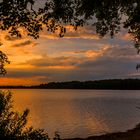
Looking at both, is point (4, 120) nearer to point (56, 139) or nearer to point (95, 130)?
point (56, 139)

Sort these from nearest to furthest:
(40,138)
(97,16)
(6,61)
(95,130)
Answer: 1. (6,61)
2. (40,138)
3. (97,16)
4. (95,130)

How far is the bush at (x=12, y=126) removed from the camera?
17.5 metres

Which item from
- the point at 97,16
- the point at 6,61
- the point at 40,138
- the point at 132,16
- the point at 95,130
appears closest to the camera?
the point at 6,61

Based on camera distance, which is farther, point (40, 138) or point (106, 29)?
point (106, 29)

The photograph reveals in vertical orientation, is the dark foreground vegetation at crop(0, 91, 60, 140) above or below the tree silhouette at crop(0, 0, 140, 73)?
below

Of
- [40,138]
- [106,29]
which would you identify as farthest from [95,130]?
[40,138]

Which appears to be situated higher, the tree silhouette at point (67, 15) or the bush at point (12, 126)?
the tree silhouette at point (67, 15)

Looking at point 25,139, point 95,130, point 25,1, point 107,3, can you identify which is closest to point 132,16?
point 107,3

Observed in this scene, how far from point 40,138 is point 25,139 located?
76 cm

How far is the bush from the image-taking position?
1745 centimetres

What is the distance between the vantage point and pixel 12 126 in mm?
18375

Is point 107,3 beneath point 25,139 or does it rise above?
above

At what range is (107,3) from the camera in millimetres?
18188

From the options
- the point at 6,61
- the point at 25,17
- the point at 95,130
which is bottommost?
the point at 95,130
